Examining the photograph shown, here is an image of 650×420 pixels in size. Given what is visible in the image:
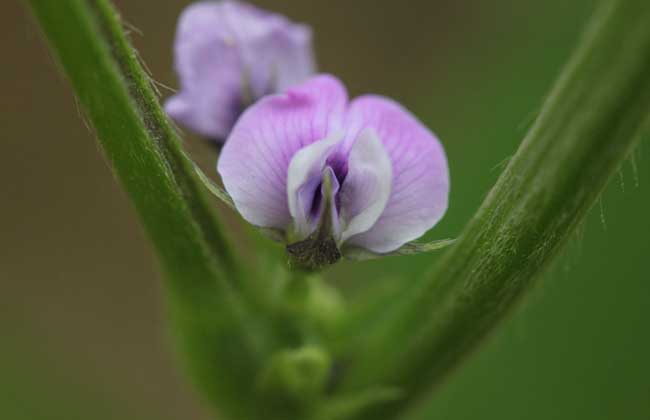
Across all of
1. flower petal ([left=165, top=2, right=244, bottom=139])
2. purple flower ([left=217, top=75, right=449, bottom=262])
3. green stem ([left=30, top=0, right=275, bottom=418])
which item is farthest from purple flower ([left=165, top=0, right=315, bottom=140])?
purple flower ([left=217, top=75, right=449, bottom=262])

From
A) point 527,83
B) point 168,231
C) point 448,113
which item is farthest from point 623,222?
point 168,231

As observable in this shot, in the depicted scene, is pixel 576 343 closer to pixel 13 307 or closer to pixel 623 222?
pixel 623 222

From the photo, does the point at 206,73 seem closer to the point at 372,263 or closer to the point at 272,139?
the point at 272,139

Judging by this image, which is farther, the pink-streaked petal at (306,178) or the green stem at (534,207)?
the pink-streaked petal at (306,178)

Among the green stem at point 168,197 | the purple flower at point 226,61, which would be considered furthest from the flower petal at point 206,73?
the green stem at point 168,197

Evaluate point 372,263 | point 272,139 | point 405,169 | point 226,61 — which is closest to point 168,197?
point 272,139

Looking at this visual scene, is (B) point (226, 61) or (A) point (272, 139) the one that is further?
(B) point (226, 61)

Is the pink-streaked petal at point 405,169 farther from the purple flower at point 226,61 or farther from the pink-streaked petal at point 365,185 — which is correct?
the purple flower at point 226,61
